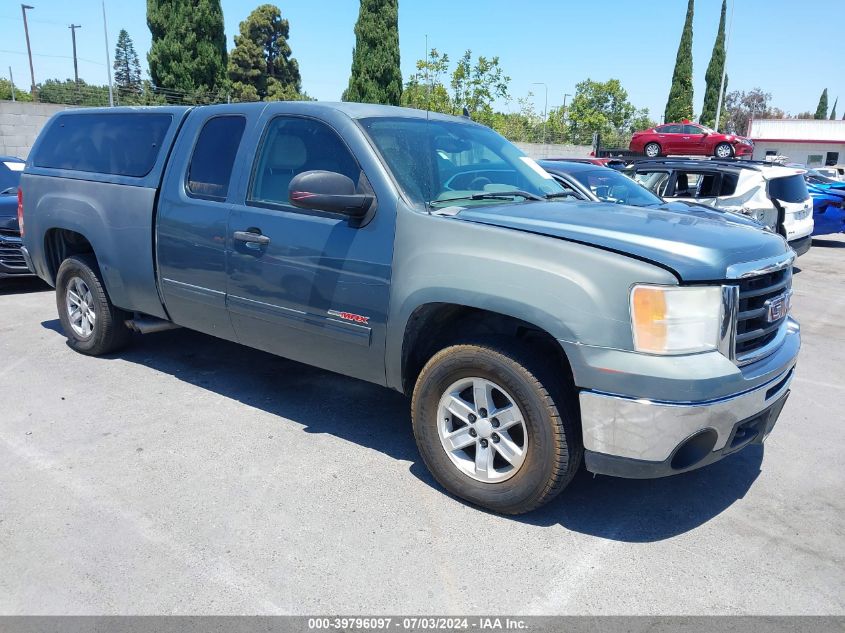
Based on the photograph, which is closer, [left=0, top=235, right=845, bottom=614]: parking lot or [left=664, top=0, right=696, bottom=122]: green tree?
[left=0, top=235, right=845, bottom=614]: parking lot

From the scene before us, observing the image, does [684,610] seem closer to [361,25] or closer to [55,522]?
[55,522]

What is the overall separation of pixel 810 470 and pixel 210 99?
23.4 meters

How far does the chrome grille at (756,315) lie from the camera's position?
9.97 feet

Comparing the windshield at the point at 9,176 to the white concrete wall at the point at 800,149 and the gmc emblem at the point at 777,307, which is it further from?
the white concrete wall at the point at 800,149

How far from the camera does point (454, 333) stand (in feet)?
12.0

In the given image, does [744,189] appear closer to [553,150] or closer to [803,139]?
[553,150]

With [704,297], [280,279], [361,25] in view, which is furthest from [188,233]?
[361,25]

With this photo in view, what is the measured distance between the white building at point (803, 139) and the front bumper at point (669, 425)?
188 ft

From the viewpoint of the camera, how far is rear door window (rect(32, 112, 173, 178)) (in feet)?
16.1

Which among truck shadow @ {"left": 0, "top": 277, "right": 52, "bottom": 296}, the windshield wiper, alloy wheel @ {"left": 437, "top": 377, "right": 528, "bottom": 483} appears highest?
the windshield wiper

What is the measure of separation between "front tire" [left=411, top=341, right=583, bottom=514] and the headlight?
0.48 m

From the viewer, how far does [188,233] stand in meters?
4.43

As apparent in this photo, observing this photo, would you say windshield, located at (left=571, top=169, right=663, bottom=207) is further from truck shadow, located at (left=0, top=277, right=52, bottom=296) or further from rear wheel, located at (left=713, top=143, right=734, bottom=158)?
rear wheel, located at (left=713, top=143, right=734, bottom=158)

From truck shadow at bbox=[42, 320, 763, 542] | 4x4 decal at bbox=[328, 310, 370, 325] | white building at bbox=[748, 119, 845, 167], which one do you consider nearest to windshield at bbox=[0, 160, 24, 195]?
truck shadow at bbox=[42, 320, 763, 542]
